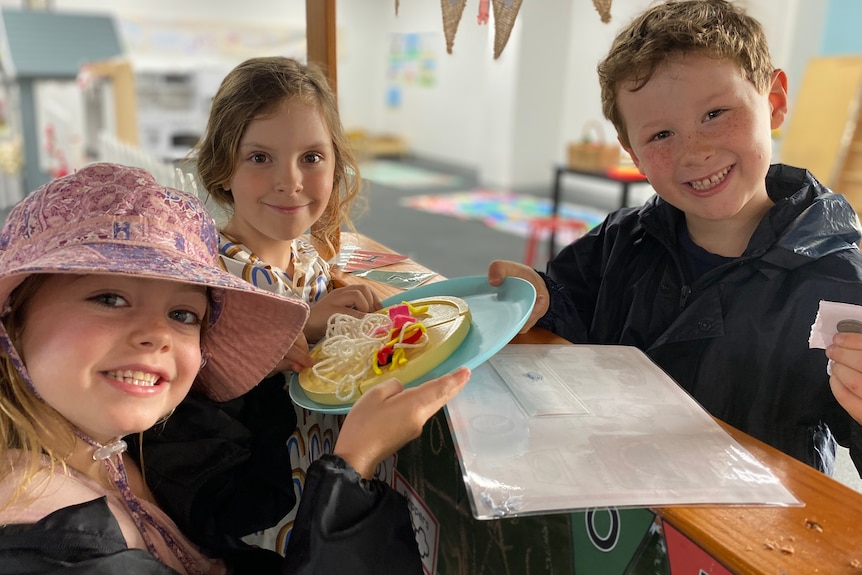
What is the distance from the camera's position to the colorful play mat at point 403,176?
7410 millimetres

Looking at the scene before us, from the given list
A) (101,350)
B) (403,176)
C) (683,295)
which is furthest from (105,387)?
(403,176)

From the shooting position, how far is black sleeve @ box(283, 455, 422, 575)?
27.2 inches

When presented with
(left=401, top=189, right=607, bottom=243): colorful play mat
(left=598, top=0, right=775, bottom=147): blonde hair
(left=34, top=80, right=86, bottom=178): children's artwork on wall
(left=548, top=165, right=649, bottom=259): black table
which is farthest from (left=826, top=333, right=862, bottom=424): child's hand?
(left=34, top=80, right=86, bottom=178): children's artwork on wall

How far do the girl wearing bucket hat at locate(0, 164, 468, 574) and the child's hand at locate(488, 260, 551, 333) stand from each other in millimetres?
312

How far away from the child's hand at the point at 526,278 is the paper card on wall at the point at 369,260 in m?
0.45

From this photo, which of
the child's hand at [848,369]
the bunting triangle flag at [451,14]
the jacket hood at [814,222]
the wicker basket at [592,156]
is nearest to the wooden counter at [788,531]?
the child's hand at [848,369]

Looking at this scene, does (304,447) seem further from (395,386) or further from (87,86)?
(87,86)

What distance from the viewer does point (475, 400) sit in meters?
0.71

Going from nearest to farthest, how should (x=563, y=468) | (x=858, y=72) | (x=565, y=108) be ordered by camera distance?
(x=563, y=468) → (x=858, y=72) → (x=565, y=108)

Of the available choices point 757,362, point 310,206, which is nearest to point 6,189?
point 310,206

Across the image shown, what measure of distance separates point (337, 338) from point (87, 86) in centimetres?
479

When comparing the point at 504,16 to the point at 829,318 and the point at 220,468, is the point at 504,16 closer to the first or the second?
the point at 829,318

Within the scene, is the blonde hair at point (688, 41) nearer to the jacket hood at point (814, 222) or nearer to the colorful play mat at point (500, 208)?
the jacket hood at point (814, 222)

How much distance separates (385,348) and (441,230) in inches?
179
